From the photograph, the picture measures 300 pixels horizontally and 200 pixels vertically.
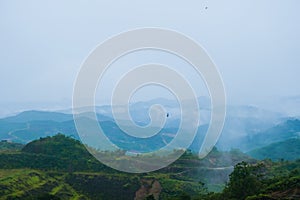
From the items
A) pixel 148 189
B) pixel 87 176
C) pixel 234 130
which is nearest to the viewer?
pixel 148 189

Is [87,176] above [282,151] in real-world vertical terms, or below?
below

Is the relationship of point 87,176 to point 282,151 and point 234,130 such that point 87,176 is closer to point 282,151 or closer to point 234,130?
point 282,151

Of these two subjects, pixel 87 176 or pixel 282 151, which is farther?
pixel 282 151

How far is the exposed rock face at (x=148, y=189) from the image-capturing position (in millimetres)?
30236

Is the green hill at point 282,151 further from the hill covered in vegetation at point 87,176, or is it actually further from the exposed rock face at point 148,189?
the exposed rock face at point 148,189

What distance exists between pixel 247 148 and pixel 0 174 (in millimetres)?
75479

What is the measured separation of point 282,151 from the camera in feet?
198

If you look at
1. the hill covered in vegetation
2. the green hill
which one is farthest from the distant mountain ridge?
the hill covered in vegetation

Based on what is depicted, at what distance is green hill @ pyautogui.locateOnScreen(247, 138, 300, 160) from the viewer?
2304 inches

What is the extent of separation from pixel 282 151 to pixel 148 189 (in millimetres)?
36497

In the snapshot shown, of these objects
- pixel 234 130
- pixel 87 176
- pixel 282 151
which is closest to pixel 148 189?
pixel 87 176

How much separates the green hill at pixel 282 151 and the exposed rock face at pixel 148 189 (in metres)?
31.6

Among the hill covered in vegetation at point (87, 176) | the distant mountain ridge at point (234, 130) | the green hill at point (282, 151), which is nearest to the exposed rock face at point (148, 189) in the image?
the hill covered in vegetation at point (87, 176)

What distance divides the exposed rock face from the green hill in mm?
31639
